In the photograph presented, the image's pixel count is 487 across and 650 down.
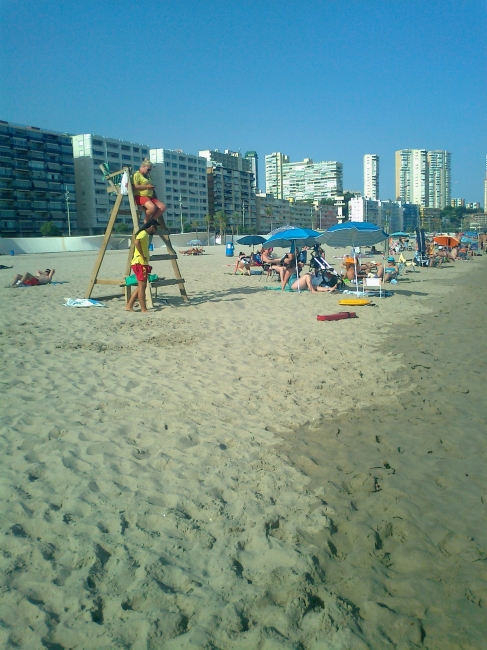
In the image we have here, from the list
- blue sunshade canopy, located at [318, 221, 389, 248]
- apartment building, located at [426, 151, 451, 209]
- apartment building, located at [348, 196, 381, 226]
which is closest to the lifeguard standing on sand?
blue sunshade canopy, located at [318, 221, 389, 248]

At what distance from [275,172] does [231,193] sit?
75.2 m

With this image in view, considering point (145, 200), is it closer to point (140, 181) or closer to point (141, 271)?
point (140, 181)

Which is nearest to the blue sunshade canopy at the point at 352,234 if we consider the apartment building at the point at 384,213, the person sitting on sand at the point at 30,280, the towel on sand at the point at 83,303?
the towel on sand at the point at 83,303

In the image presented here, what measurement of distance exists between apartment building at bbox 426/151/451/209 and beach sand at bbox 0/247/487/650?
197 meters

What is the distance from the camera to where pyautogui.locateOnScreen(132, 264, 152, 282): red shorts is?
8969 millimetres

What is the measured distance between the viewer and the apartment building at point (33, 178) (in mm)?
82062

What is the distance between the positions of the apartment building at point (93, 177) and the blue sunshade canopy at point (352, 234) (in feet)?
269

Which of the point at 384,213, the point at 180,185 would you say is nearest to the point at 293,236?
the point at 180,185

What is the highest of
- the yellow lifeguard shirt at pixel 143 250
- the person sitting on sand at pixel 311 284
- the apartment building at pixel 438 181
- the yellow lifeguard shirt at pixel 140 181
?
the apartment building at pixel 438 181

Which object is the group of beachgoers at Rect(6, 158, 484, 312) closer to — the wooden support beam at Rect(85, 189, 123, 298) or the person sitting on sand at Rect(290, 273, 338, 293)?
the person sitting on sand at Rect(290, 273, 338, 293)

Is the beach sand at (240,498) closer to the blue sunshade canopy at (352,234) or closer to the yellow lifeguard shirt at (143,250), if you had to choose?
the yellow lifeguard shirt at (143,250)

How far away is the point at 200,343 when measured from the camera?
691cm

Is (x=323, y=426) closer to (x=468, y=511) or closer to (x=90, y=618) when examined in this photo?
(x=468, y=511)

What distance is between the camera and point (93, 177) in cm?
9262
